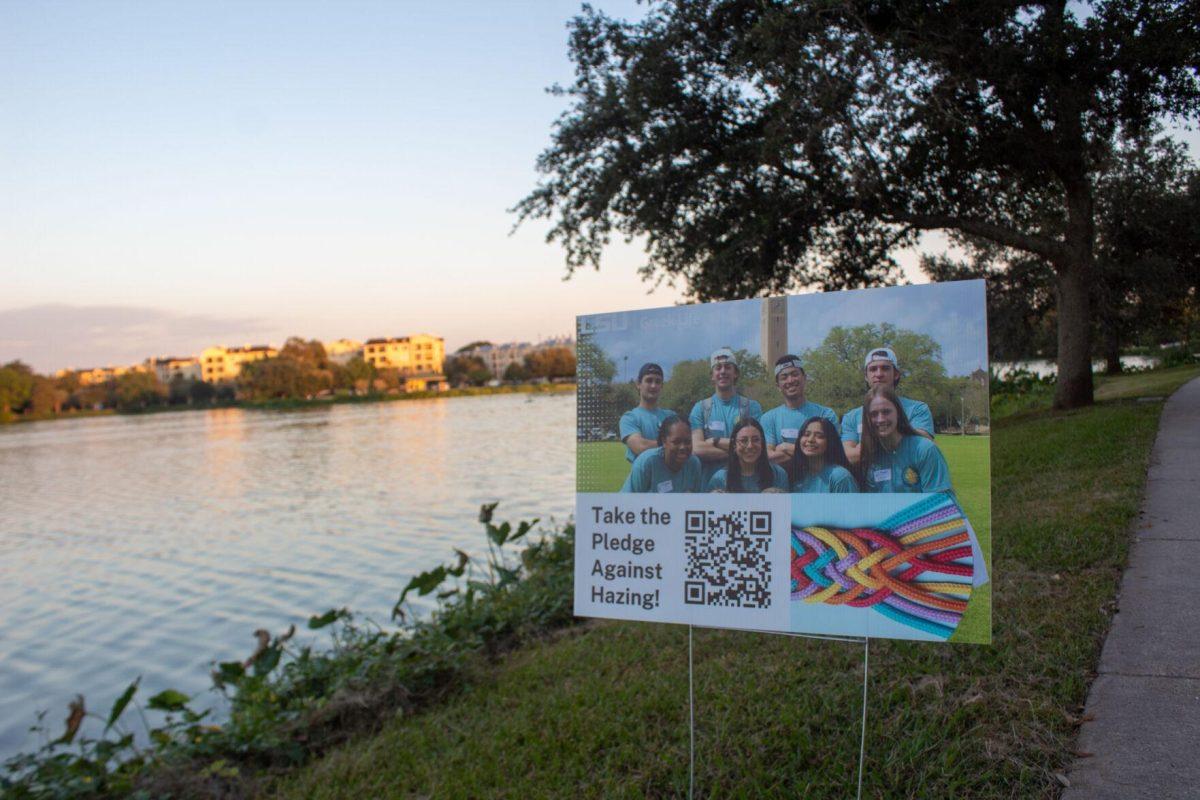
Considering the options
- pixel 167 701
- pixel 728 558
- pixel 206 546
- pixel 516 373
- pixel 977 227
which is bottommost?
pixel 206 546

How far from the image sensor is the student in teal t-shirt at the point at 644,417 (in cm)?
374

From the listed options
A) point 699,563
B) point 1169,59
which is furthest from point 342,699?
point 1169,59

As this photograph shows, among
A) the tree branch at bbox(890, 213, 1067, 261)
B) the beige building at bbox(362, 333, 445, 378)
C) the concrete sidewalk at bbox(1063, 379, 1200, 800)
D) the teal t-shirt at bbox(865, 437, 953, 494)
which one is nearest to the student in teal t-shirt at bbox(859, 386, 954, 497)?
the teal t-shirt at bbox(865, 437, 953, 494)

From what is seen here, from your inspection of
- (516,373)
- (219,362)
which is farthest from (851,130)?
(219,362)

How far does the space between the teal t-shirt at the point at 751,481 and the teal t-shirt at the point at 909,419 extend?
28 cm

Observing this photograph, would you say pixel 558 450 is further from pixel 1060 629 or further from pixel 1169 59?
pixel 1060 629

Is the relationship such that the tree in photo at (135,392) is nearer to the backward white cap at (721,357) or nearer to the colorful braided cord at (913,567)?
the backward white cap at (721,357)

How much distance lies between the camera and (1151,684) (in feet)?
13.9

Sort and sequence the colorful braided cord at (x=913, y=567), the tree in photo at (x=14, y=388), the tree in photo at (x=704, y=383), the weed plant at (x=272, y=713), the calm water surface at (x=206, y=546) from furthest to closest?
the tree in photo at (x=14, y=388) < the calm water surface at (x=206, y=546) < the weed plant at (x=272, y=713) < the tree in photo at (x=704, y=383) < the colorful braided cord at (x=913, y=567)

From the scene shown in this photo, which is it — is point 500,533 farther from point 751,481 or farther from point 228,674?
point 751,481

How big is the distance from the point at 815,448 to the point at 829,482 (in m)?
0.14

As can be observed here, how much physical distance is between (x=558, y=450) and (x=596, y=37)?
47.5 ft

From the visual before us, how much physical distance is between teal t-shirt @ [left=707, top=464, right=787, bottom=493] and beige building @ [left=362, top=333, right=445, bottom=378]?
174257mm

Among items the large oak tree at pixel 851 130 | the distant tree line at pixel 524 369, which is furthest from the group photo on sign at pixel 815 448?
the distant tree line at pixel 524 369
